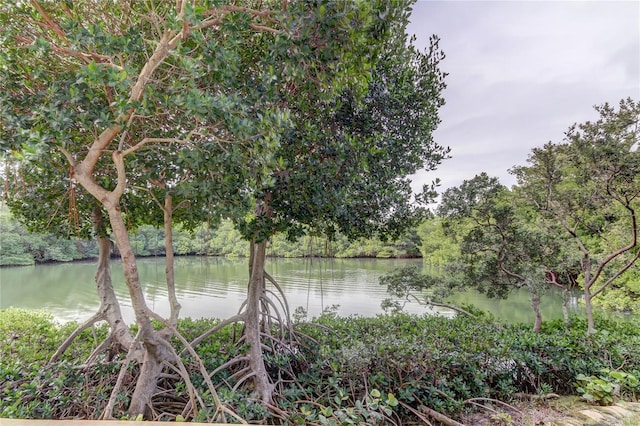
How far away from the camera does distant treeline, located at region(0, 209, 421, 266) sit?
607 cm

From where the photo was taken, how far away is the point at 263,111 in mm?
1787

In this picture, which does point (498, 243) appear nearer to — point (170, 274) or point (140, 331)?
point (170, 274)

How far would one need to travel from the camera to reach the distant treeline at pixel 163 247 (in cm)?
607

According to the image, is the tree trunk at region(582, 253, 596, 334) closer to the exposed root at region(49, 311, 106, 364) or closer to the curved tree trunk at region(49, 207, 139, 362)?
the curved tree trunk at region(49, 207, 139, 362)

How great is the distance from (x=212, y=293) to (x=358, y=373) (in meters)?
5.82

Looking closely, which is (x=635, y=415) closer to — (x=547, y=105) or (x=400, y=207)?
(x=400, y=207)

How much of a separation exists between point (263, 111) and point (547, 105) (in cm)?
617

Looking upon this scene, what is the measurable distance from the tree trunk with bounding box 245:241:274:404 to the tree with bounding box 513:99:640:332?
3.96 m

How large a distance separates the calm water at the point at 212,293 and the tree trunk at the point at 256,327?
2.47 metres

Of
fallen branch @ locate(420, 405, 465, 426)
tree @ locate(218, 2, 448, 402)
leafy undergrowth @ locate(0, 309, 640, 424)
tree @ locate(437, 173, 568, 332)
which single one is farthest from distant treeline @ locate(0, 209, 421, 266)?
fallen branch @ locate(420, 405, 465, 426)

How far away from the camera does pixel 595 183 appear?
159 inches

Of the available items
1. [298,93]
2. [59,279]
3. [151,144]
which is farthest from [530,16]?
[59,279]

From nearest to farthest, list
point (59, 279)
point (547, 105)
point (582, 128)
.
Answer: point (582, 128) < point (547, 105) < point (59, 279)

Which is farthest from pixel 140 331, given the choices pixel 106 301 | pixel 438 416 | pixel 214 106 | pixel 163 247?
pixel 163 247
